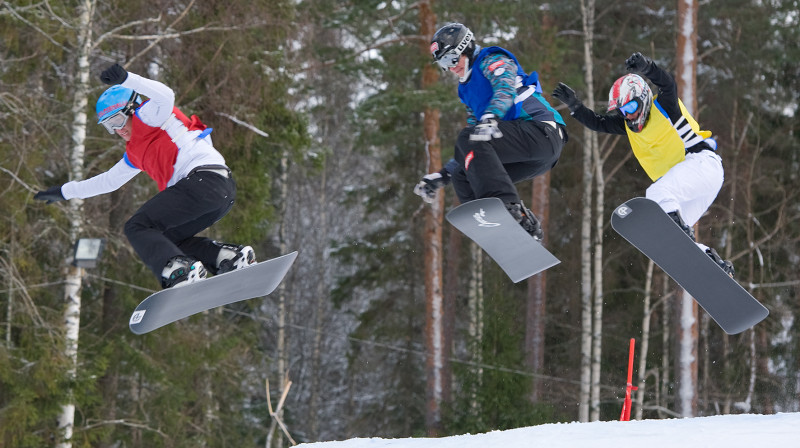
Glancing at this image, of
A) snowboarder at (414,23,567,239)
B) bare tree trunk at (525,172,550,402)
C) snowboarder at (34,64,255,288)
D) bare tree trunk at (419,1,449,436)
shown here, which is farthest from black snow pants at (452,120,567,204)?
bare tree trunk at (525,172,550,402)

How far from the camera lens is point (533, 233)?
6348 millimetres

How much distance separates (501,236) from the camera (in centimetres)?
616

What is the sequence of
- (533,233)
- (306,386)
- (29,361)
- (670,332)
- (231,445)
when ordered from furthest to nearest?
1. (306,386)
2. (670,332)
3. (231,445)
4. (29,361)
5. (533,233)

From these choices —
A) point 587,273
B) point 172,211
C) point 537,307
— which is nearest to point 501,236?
point 172,211

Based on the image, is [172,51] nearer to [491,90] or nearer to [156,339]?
[156,339]

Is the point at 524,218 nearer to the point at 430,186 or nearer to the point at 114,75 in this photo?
the point at 430,186

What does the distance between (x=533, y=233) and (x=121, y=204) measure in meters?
8.67

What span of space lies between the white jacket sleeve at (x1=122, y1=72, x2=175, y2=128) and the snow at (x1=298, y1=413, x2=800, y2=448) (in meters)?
2.68

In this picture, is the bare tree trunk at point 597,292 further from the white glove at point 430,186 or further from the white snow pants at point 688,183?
the white glove at point 430,186

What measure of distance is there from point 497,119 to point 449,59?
0.50 m

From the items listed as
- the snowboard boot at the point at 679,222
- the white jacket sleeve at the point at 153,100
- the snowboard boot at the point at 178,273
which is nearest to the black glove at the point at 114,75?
the white jacket sleeve at the point at 153,100

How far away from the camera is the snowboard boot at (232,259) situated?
248 inches

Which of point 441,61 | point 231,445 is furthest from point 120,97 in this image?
point 231,445

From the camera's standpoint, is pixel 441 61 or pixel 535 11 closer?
pixel 441 61
